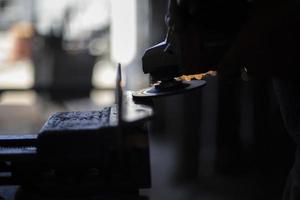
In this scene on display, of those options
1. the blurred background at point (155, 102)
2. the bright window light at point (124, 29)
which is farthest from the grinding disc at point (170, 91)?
the bright window light at point (124, 29)

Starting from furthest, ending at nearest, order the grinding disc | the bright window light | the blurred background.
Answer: the bright window light → the blurred background → the grinding disc

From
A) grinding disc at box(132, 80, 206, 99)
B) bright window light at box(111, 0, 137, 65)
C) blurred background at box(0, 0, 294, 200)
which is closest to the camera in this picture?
grinding disc at box(132, 80, 206, 99)

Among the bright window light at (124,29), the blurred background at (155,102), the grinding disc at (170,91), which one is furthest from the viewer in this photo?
the bright window light at (124,29)

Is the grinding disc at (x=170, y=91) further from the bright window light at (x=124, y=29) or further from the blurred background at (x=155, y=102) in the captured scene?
the bright window light at (x=124, y=29)

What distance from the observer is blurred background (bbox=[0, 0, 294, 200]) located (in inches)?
102

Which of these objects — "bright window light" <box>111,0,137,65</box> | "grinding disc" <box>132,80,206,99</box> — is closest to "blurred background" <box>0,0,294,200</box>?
"bright window light" <box>111,0,137,65</box>

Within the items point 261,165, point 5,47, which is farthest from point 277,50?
point 5,47

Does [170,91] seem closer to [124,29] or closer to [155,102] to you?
[155,102]

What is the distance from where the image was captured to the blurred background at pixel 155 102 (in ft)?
8.53

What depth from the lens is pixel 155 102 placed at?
1.32 m

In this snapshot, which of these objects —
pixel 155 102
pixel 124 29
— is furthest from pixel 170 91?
pixel 124 29

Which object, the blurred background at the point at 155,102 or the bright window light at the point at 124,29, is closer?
the blurred background at the point at 155,102

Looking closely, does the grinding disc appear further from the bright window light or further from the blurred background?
the bright window light

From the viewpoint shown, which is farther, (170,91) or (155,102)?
(155,102)
